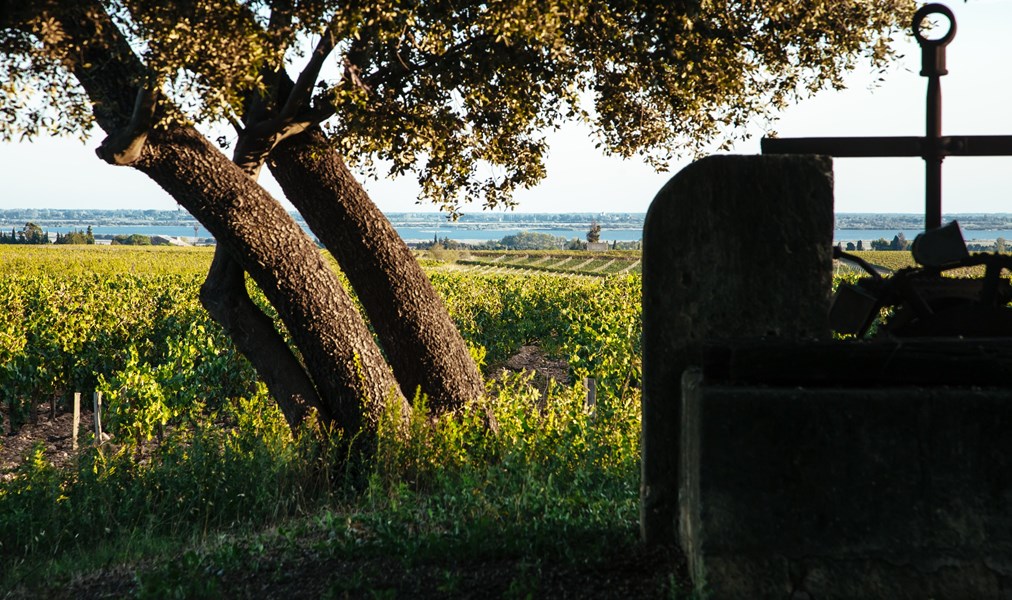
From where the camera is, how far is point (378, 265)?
8.29 meters

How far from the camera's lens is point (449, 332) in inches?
340

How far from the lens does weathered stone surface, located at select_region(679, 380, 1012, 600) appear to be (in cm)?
338

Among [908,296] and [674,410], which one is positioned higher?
[908,296]

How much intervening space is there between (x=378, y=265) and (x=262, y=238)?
4.10ft

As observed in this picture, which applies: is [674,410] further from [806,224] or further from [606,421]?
[606,421]

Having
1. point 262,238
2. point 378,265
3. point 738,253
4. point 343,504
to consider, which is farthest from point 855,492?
point 378,265

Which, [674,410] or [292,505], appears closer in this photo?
[674,410]

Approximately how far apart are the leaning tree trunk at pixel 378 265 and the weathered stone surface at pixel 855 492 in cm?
522

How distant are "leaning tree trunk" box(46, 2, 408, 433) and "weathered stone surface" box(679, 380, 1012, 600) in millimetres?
4746

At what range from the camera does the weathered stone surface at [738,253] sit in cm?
392

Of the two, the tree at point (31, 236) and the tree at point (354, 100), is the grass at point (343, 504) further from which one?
the tree at point (31, 236)

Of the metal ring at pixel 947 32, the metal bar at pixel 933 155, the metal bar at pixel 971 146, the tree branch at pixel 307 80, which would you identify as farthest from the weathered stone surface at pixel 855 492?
the tree branch at pixel 307 80

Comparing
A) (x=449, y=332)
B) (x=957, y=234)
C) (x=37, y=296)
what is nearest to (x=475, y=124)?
(x=449, y=332)

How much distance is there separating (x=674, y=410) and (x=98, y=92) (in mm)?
5232
